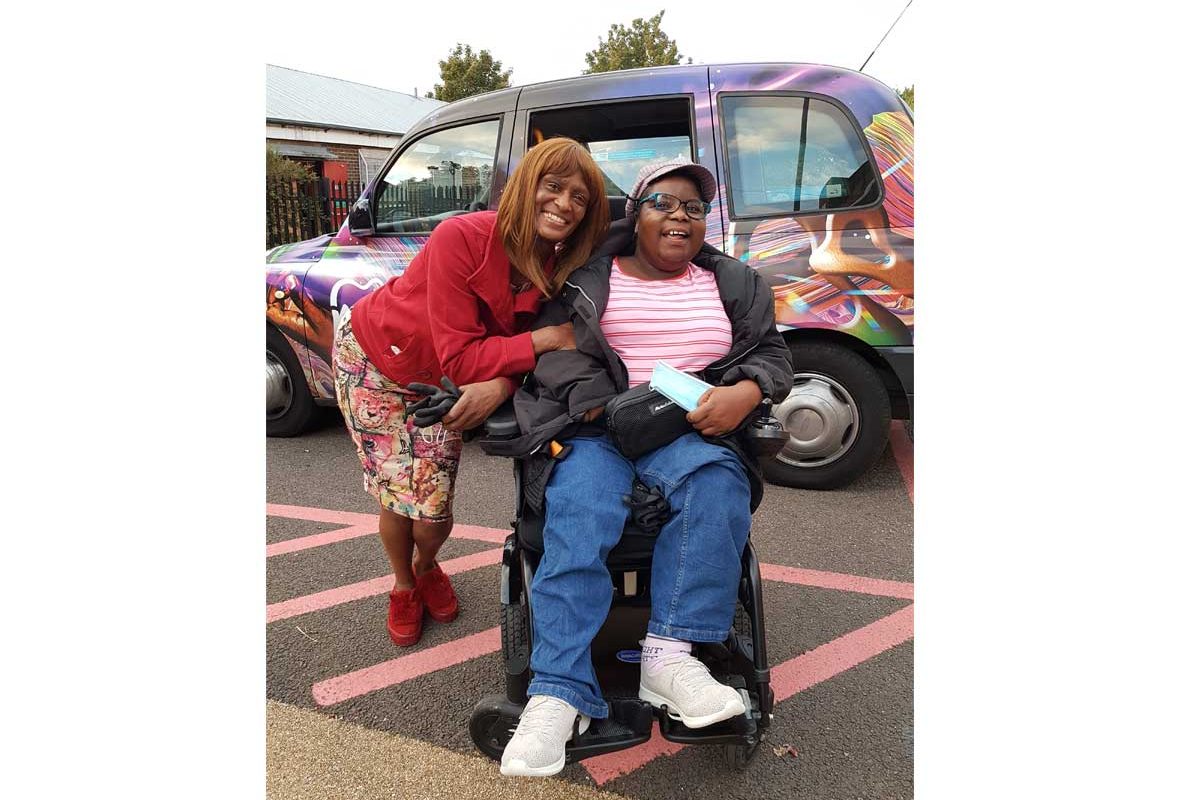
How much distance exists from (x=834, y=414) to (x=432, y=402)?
2.56m

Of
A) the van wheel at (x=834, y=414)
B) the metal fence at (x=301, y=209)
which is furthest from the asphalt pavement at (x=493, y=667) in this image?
the metal fence at (x=301, y=209)

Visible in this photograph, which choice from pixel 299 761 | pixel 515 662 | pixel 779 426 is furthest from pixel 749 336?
pixel 299 761

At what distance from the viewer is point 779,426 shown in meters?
2.06

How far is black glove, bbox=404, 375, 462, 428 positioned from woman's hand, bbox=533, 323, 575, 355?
0.94ft

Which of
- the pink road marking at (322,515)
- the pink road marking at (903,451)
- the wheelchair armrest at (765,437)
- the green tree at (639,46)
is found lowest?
the pink road marking at (322,515)

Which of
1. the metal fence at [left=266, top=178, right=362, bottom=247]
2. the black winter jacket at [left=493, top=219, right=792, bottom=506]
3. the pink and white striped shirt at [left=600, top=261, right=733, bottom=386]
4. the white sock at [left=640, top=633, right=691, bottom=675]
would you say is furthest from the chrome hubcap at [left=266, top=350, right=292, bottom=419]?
the metal fence at [left=266, top=178, right=362, bottom=247]

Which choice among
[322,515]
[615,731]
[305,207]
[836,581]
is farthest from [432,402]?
[305,207]

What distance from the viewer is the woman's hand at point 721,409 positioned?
6.65ft

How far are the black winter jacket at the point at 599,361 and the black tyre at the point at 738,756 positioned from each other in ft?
2.09

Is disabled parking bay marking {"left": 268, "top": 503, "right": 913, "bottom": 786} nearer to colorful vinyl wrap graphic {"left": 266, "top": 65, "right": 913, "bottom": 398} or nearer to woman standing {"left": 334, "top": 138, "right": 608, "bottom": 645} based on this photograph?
woman standing {"left": 334, "top": 138, "right": 608, "bottom": 645}

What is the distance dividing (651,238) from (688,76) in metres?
2.18

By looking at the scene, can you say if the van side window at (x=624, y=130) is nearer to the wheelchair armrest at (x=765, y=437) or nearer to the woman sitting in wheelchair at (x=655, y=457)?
the woman sitting in wheelchair at (x=655, y=457)

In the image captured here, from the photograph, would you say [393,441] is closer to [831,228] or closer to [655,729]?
[655,729]

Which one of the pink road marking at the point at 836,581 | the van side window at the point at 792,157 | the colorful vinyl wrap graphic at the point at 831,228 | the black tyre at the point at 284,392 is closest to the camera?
the pink road marking at the point at 836,581
